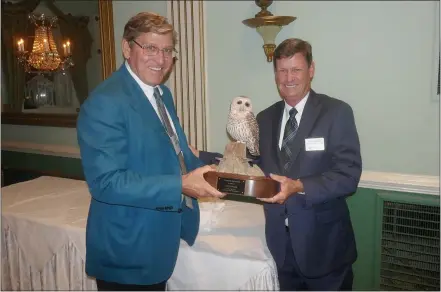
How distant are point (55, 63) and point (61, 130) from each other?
23.4 inches

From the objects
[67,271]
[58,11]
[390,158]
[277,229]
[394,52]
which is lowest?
[67,271]

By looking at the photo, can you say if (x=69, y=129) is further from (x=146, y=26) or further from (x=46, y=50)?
(x=146, y=26)

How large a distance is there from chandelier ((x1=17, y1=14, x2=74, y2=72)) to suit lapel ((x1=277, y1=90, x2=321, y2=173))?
2.37 m

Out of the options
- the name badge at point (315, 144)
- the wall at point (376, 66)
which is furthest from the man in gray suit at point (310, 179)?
the wall at point (376, 66)

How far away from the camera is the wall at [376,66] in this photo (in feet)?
6.56

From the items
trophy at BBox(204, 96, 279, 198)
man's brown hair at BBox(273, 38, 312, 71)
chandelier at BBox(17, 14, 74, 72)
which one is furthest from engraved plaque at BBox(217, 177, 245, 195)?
chandelier at BBox(17, 14, 74, 72)

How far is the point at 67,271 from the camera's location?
6.73ft

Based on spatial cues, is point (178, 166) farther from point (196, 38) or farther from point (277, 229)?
point (196, 38)

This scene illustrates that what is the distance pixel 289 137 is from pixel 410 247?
116 cm

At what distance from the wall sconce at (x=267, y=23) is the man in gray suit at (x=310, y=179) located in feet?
2.08

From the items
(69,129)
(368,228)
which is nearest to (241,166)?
(368,228)

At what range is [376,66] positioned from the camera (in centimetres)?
210

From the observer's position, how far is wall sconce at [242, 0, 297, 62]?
7.02ft

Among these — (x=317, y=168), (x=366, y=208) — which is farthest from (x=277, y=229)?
(x=366, y=208)
